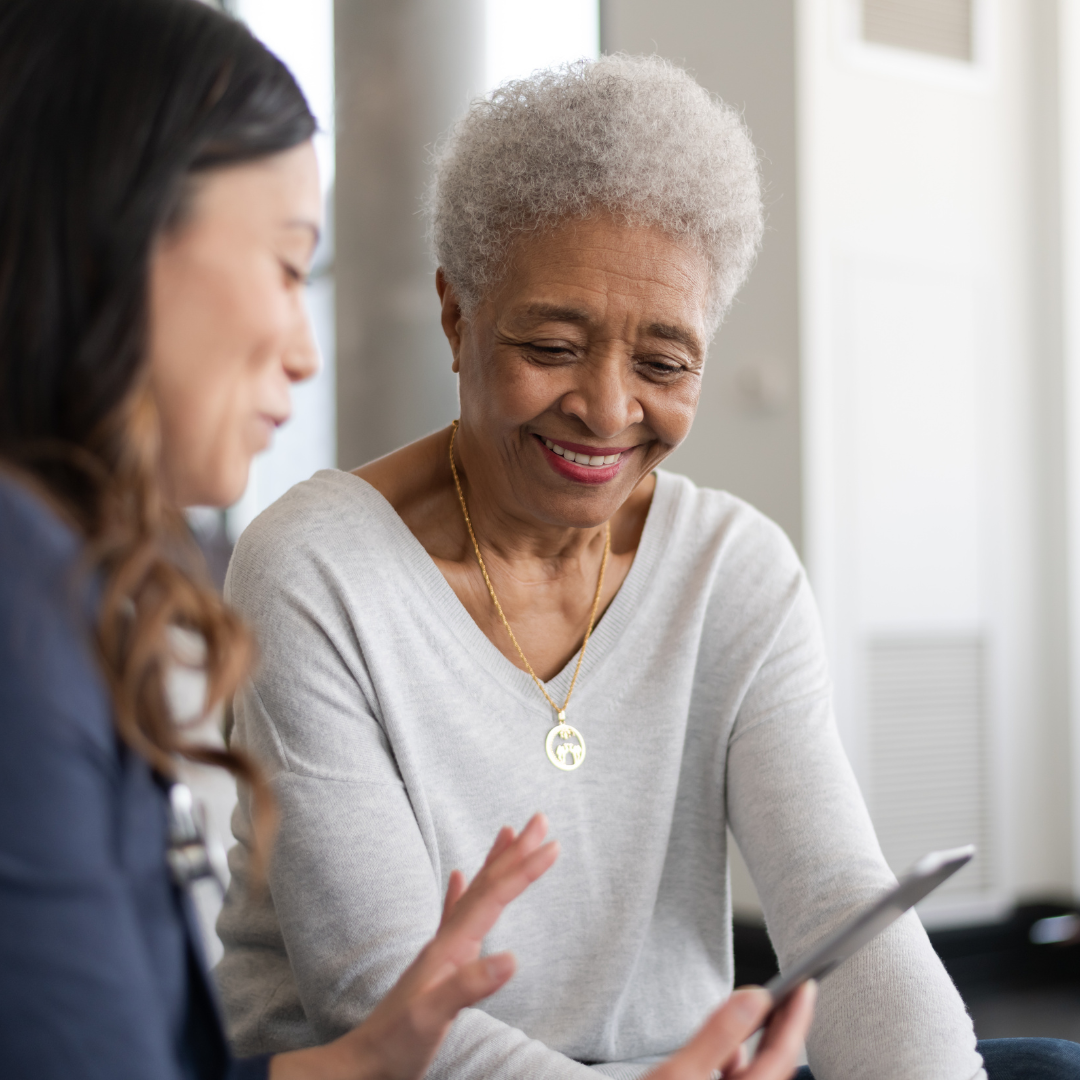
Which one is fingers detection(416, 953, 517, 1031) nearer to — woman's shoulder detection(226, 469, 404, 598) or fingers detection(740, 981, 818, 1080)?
fingers detection(740, 981, 818, 1080)

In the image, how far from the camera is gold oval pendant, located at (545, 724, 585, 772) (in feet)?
4.59

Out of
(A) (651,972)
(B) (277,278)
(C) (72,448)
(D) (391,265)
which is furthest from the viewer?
(D) (391,265)

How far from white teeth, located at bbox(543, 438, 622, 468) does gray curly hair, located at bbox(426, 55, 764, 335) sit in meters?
0.20

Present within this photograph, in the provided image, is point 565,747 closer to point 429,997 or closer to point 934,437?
point 429,997

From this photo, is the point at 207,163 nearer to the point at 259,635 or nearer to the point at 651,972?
the point at 259,635

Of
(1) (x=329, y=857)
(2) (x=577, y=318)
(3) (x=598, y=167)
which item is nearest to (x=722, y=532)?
(2) (x=577, y=318)

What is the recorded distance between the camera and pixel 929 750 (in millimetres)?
3430

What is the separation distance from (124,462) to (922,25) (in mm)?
3374

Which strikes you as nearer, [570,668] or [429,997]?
[429,997]

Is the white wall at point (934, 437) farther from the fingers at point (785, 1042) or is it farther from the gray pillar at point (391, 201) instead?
the fingers at point (785, 1042)

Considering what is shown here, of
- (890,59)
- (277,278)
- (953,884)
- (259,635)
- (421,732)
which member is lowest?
(953,884)

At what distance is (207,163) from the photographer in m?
0.77

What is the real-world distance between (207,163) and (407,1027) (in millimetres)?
624

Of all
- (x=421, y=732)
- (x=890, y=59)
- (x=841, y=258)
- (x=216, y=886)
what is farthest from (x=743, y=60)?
(x=216, y=886)
